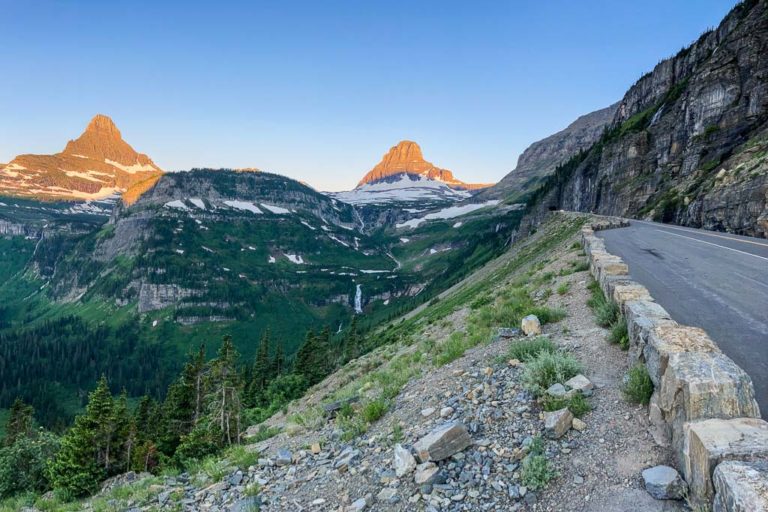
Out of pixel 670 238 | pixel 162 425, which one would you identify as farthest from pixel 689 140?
pixel 162 425

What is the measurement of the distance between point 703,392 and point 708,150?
7146cm

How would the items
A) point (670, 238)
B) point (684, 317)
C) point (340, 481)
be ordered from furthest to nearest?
1. point (670, 238)
2. point (684, 317)
3. point (340, 481)

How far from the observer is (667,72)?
4382 inches

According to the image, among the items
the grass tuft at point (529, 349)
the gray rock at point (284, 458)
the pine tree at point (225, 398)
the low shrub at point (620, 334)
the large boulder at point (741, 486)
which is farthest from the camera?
the pine tree at point (225, 398)

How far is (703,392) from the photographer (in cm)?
545

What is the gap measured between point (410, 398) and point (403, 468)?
3913 millimetres

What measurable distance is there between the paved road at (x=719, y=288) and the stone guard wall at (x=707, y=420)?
4.85 ft

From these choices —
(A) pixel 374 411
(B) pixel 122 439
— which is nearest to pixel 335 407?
(A) pixel 374 411

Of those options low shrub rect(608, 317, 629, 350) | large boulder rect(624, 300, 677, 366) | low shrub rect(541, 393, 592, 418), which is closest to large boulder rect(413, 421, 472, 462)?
low shrub rect(541, 393, 592, 418)

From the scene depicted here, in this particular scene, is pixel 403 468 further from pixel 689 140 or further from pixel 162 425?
pixel 689 140

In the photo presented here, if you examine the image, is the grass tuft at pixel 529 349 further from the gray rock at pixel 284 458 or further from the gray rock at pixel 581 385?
the gray rock at pixel 284 458

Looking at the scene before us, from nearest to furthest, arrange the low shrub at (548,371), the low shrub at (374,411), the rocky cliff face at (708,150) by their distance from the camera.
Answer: the low shrub at (548,371) → the low shrub at (374,411) → the rocky cliff face at (708,150)

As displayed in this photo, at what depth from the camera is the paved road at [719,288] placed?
8836 mm

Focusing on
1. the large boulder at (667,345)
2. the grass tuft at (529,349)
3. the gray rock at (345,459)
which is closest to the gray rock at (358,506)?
the gray rock at (345,459)
